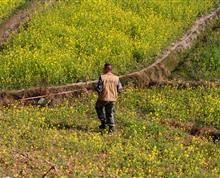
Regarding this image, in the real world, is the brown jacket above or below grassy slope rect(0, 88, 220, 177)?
above

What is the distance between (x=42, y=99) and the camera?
2066 cm

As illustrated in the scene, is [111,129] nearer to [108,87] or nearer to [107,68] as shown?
[108,87]

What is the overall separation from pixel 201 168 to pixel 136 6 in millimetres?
16395

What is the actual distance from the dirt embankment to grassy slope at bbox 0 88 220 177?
1072 millimetres

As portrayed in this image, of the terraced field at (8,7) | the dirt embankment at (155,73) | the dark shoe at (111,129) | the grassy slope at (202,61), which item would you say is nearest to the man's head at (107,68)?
the dark shoe at (111,129)

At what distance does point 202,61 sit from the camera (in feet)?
81.7

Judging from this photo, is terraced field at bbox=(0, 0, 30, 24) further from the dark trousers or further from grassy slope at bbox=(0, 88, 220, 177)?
the dark trousers

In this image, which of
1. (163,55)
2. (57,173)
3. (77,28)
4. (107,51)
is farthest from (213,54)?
(57,173)

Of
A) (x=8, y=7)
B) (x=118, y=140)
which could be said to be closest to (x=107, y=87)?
(x=118, y=140)

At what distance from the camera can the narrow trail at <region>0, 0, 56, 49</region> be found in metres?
25.8

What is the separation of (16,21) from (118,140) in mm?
12778

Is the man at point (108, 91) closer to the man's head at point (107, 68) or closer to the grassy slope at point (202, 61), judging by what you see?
the man's head at point (107, 68)

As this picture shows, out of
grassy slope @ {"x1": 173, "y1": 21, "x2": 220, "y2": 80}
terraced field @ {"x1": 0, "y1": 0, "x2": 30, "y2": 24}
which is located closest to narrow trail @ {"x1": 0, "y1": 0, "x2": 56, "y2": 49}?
terraced field @ {"x1": 0, "y1": 0, "x2": 30, "y2": 24}

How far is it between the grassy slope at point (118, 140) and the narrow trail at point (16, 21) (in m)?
6.93
